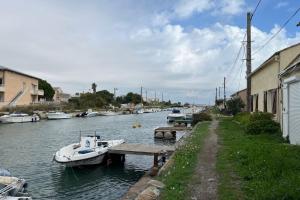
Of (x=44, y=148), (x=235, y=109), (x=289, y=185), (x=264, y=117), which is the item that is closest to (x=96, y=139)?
(x=44, y=148)

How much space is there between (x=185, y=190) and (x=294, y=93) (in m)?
9.84

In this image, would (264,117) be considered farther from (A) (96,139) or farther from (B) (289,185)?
(B) (289,185)

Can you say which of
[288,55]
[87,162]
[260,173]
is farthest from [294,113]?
[87,162]

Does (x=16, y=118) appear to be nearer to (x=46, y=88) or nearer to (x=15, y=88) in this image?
(x=15, y=88)

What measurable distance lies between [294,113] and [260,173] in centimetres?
775

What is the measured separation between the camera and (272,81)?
28.5 meters

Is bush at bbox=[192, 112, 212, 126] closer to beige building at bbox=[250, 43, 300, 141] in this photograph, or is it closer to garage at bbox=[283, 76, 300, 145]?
beige building at bbox=[250, 43, 300, 141]

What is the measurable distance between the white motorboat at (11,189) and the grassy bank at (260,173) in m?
7.20

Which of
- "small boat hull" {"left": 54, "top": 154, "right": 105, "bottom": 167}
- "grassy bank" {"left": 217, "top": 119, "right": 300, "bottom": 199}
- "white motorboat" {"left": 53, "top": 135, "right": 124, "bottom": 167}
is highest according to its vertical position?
"grassy bank" {"left": 217, "top": 119, "right": 300, "bottom": 199}

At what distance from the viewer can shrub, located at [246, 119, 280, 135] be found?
79.6 ft

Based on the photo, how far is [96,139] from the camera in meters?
26.3

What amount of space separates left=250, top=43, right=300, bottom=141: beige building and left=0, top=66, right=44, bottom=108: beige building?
5993 cm

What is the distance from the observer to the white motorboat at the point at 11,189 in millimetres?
13844

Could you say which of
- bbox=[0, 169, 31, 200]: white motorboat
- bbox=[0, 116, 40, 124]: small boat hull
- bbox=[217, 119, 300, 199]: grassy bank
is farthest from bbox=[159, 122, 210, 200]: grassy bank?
bbox=[0, 116, 40, 124]: small boat hull
